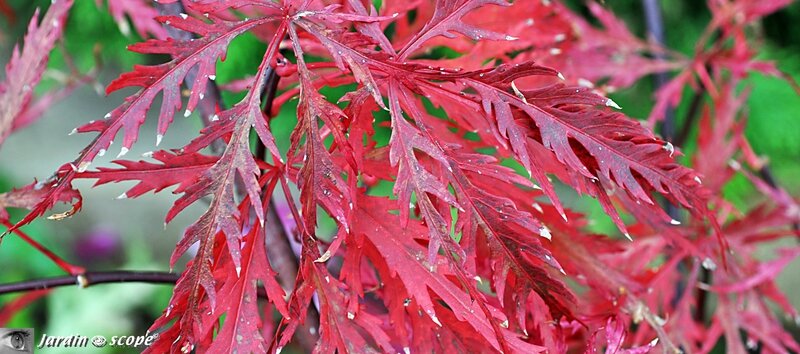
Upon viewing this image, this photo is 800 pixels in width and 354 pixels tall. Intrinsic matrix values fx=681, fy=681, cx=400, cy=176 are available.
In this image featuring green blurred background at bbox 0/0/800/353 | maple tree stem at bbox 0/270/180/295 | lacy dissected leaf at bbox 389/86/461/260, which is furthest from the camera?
green blurred background at bbox 0/0/800/353

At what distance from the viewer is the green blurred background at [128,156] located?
1.35 metres

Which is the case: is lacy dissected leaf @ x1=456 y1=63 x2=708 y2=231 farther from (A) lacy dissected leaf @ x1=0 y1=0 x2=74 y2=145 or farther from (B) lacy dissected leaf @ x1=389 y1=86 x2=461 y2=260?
(A) lacy dissected leaf @ x1=0 y1=0 x2=74 y2=145

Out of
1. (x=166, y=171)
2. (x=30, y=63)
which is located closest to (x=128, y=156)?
(x=30, y=63)

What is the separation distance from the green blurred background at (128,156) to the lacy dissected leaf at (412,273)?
0.80 meters

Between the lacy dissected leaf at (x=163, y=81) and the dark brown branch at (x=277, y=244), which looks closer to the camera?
the lacy dissected leaf at (x=163, y=81)

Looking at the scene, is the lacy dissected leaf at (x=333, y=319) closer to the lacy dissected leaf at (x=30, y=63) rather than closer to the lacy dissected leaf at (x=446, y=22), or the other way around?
the lacy dissected leaf at (x=446, y=22)

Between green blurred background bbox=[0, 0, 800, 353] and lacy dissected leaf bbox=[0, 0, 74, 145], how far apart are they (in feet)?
2.17

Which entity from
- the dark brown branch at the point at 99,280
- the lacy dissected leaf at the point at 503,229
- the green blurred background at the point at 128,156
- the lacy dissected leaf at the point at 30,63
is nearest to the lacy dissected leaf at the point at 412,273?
the lacy dissected leaf at the point at 503,229

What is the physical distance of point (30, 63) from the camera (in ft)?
1.42

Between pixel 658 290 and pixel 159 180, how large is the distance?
1.54 ft

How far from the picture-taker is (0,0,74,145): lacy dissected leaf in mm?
425

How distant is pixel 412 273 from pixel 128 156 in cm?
146

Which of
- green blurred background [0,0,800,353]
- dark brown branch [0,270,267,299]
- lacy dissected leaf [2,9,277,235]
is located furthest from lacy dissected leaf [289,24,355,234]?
green blurred background [0,0,800,353]

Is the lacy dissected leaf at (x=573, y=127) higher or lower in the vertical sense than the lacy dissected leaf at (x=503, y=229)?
higher
